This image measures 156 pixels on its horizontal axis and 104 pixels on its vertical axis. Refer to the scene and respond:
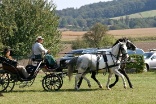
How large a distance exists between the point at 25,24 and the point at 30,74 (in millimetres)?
26580

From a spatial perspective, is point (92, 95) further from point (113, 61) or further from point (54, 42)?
point (54, 42)

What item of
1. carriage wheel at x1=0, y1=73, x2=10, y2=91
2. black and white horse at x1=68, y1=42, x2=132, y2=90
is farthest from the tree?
carriage wheel at x1=0, y1=73, x2=10, y2=91

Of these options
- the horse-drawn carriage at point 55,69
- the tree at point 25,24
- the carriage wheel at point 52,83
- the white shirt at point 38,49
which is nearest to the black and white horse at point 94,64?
the horse-drawn carriage at point 55,69

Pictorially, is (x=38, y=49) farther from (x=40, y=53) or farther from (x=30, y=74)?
(x=30, y=74)

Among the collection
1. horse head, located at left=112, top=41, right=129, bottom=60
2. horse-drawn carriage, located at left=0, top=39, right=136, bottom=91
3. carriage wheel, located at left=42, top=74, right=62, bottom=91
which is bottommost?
carriage wheel, located at left=42, top=74, right=62, bottom=91

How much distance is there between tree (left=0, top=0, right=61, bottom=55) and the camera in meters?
42.5

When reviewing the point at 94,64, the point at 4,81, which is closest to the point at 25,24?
the point at 94,64

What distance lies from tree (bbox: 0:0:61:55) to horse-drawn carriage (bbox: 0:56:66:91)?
2426 cm

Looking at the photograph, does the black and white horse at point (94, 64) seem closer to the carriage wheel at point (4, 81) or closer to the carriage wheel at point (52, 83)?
the carriage wheel at point (52, 83)

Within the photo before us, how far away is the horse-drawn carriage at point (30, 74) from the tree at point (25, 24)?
2426 centimetres

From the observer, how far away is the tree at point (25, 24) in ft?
139

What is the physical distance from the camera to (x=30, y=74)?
1717cm

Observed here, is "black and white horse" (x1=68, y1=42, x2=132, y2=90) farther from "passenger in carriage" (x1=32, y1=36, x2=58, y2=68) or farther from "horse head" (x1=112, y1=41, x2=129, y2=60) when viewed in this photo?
"passenger in carriage" (x1=32, y1=36, x2=58, y2=68)

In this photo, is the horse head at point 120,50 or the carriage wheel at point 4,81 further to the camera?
the horse head at point 120,50
